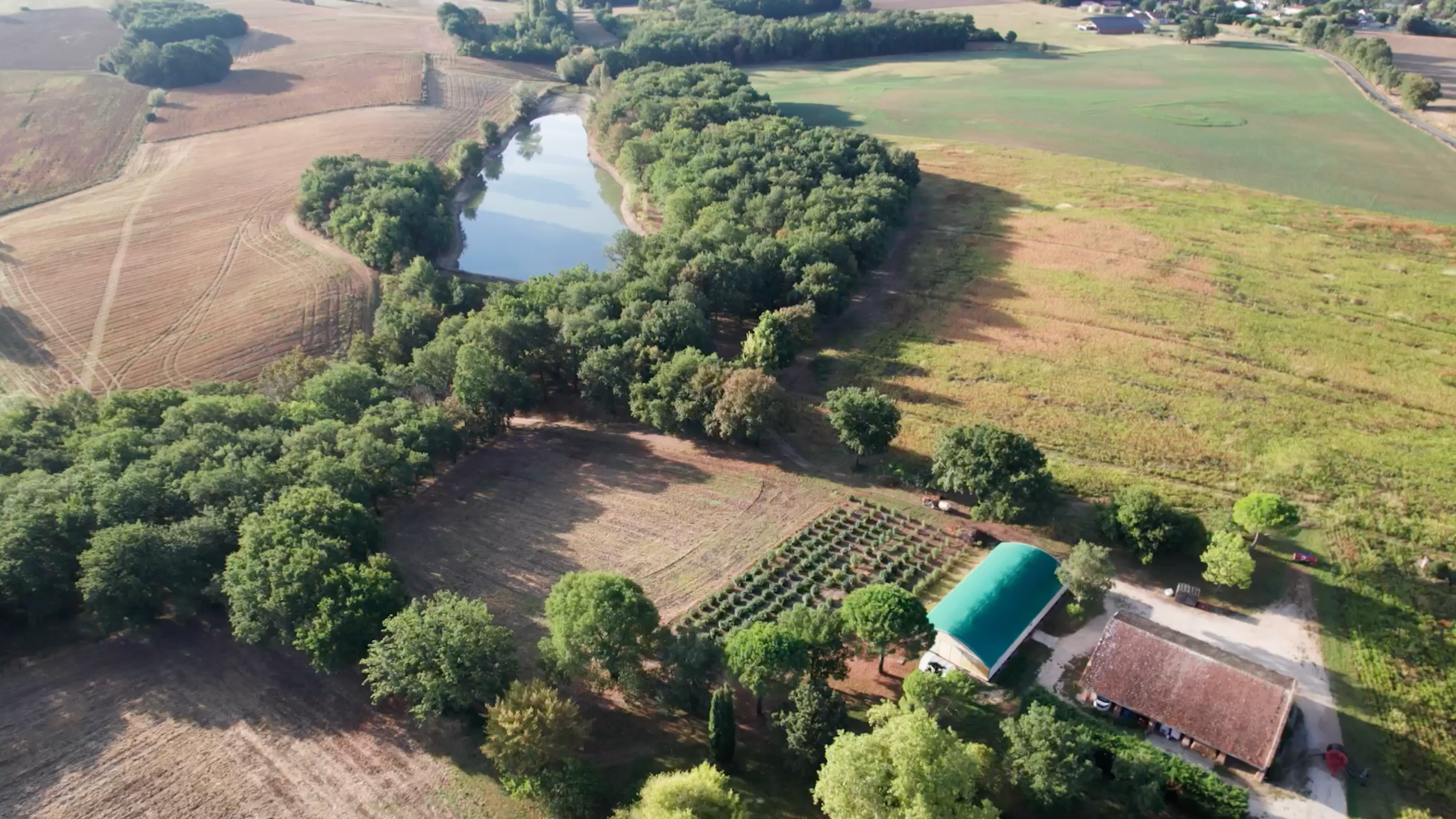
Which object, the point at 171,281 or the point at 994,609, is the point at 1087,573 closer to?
the point at 994,609

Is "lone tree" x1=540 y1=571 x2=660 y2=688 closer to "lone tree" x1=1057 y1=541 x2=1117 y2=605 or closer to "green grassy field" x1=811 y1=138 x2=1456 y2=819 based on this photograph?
"lone tree" x1=1057 y1=541 x2=1117 y2=605

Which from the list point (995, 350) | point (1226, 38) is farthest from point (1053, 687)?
point (1226, 38)

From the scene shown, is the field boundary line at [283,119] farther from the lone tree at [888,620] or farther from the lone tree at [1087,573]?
the lone tree at [1087,573]

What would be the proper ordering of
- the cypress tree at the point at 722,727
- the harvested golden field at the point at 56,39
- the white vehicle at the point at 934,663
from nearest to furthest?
the cypress tree at the point at 722,727
the white vehicle at the point at 934,663
the harvested golden field at the point at 56,39

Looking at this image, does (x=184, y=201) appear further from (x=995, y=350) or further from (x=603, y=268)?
(x=995, y=350)

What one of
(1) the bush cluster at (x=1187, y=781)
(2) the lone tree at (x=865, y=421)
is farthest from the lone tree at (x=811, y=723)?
(2) the lone tree at (x=865, y=421)

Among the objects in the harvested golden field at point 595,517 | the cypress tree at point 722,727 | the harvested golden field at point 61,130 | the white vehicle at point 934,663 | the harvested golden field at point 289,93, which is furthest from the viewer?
the harvested golden field at point 289,93
